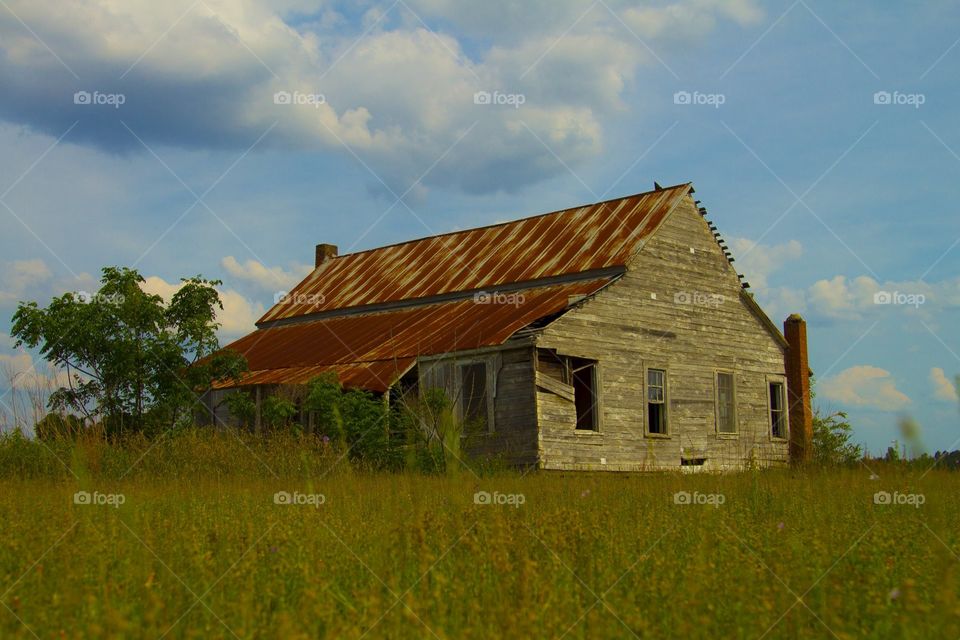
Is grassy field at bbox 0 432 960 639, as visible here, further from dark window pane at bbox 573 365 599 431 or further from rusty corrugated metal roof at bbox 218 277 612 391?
rusty corrugated metal roof at bbox 218 277 612 391

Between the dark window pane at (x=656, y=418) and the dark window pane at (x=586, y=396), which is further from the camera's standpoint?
the dark window pane at (x=656, y=418)

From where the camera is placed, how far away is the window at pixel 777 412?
25.2m

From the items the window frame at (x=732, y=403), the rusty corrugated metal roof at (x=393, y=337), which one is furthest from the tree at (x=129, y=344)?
the window frame at (x=732, y=403)

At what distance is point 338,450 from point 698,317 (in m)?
10.2

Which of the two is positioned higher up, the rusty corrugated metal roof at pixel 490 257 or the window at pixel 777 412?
the rusty corrugated metal roof at pixel 490 257

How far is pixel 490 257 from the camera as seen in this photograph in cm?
2706

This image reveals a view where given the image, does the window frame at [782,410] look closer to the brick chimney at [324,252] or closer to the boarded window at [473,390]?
the boarded window at [473,390]

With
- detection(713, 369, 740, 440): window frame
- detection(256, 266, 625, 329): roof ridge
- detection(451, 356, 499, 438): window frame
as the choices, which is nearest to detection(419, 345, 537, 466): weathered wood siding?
detection(451, 356, 499, 438): window frame

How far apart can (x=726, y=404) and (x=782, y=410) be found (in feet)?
7.25

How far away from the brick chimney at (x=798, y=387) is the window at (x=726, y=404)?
2.33 meters

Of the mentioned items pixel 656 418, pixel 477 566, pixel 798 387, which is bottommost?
pixel 477 566

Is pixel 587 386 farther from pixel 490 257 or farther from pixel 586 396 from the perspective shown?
pixel 490 257

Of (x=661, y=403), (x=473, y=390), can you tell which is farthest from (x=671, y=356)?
(x=473, y=390)

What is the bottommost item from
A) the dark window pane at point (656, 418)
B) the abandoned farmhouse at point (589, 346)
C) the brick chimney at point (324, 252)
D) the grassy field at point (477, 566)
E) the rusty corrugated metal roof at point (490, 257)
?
the grassy field at point (477, 566)
